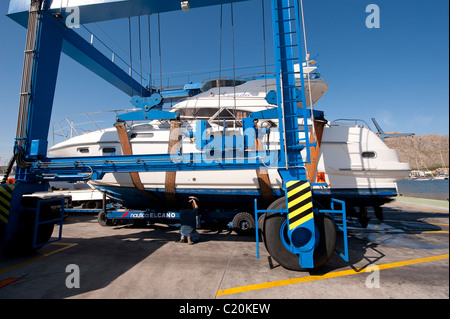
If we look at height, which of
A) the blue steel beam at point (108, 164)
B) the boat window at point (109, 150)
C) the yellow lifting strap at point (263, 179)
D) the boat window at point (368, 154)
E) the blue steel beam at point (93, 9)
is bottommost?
the yellow lifting strap at point (263, 179)

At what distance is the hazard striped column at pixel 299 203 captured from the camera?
11.9ft

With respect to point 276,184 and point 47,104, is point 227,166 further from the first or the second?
point 47,104

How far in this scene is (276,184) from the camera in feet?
19.4

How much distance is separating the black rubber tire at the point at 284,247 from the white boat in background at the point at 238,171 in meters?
1.28

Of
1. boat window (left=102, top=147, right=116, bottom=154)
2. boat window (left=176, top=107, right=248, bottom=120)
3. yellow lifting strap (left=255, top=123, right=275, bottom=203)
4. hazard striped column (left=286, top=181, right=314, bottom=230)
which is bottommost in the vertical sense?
hazard striped column (left=286, top=181, right=314, bottom=230)

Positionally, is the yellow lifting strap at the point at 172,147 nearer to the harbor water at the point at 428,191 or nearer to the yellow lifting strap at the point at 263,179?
the yellow lifting strap at the point at 263,179

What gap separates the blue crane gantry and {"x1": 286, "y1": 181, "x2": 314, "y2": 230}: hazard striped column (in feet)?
0.06

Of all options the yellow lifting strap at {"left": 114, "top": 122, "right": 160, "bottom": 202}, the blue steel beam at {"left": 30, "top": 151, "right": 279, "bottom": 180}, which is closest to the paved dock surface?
the yellow lifting strap at {"left": 114, "top": 122, "right": 160, "bottom": 202}

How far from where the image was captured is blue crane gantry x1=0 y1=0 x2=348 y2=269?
3.76 m

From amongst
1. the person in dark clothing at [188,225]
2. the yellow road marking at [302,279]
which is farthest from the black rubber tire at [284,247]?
the person in dark clothing at [188,225]

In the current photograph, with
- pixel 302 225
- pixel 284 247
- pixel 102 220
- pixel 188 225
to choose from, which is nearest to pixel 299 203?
pixel 302 225

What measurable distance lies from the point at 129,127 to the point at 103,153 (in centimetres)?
120

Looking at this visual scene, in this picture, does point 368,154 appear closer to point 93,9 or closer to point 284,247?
point 284,247

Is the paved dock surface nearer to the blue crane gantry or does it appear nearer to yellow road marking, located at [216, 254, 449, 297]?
yellow road marking, located at [216, 254, 449, 297]
